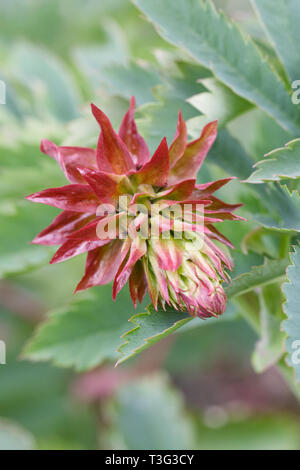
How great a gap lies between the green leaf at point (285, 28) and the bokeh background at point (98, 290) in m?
0.16

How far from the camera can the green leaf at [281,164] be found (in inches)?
30.1

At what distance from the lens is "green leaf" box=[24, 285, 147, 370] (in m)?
1.09

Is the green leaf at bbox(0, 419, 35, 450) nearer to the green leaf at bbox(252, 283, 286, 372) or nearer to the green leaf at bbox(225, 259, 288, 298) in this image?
the green leaf at bbox(252, 283, 286, 372)

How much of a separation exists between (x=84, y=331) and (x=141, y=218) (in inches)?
18.8

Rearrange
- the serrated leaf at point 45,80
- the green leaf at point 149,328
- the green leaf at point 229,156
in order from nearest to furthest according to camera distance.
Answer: the green leaf at point 149,328 → the green leaf at point 229,156 → the serrated leaf at point 45,80

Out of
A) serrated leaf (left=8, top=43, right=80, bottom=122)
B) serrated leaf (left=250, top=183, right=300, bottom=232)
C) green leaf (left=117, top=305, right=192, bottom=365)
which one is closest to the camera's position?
green leaf (left=117, top=305, right=192, bottom=365)

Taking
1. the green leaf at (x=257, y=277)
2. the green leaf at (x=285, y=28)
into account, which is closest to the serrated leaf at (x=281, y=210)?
the green leaf at (x=257, y=277)

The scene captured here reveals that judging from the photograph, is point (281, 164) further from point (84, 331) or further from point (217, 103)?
point (84, 331)

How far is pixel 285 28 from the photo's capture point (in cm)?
89

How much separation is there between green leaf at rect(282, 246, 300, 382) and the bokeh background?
30cm

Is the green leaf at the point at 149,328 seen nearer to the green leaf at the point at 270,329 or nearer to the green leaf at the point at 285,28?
the green leaf at the point at 270,329

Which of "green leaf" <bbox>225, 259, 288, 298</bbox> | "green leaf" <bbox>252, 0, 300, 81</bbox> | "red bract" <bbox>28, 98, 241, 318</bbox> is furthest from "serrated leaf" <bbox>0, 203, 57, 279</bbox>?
"green leaf" <bbox>252, 0, 300, 81</bbox>

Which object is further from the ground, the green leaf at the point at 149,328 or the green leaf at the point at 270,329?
the green leaf at the point at 270,329

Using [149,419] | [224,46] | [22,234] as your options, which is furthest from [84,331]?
[149,419]
